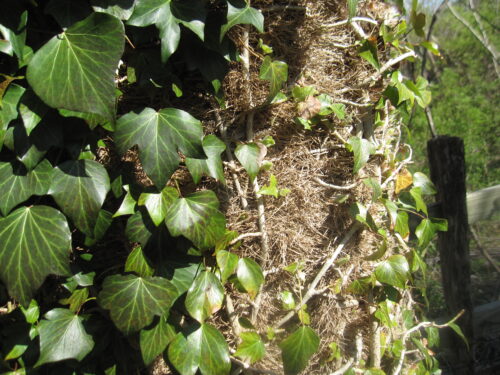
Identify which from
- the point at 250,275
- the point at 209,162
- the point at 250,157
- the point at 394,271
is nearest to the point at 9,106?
the point at 209,162

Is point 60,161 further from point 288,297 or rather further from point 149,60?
point 288,297

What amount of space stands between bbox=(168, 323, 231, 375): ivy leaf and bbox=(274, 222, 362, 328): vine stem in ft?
0.70

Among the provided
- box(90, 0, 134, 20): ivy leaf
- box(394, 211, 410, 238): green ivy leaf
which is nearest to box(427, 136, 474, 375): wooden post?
box(394, 211, 410, 238): green ivy leaf

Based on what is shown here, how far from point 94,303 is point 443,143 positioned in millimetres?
1656

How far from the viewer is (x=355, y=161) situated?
1188 mm

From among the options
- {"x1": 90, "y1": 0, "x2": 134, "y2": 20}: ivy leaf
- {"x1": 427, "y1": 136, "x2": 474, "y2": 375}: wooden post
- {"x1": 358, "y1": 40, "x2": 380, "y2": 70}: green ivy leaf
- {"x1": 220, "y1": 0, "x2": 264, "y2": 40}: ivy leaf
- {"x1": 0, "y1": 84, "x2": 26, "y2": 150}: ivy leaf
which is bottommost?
{"x1": 427, "y1": 136, "x2": 474, "y2": 375}: wooden post

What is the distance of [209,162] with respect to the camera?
1014mm

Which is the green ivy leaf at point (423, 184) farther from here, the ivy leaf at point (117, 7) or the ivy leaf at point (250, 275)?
the ivy leaf at point (117, 7)

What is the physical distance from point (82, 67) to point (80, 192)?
0.27 metres

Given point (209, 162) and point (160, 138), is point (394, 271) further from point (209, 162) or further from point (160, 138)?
point (160, 138)

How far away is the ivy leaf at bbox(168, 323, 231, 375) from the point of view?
102 centimetres

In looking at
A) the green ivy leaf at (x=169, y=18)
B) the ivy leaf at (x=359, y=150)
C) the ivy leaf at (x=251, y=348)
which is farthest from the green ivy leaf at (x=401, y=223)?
the green ivy leaf at (x=169, y=18)

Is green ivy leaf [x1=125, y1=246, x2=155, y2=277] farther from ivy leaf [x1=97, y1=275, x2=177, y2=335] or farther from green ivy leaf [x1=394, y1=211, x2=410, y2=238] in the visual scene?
green ivy leaf [x1=394, y1=211, x2=410, y2=238]

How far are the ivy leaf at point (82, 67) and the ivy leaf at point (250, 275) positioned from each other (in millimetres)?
496
